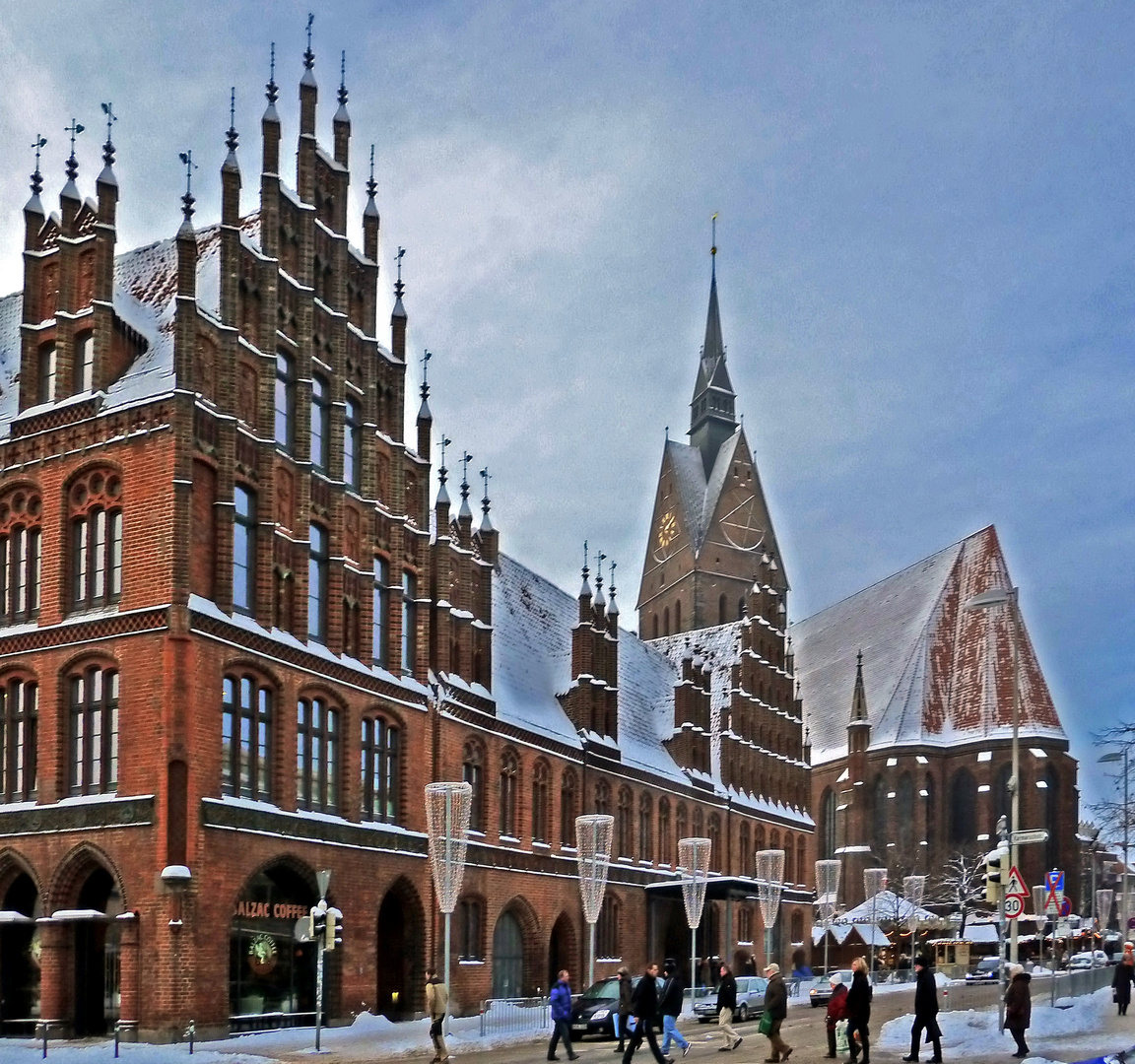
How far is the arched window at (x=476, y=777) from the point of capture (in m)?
47.8

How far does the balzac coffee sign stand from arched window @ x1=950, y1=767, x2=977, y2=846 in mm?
75572

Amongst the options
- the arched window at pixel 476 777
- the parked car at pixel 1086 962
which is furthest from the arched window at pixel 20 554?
the parked car at pixel 1086 962

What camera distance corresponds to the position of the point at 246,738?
36125 millimetres

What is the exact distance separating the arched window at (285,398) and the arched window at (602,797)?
2245 cm

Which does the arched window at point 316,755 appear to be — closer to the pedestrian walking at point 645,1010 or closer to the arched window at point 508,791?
the arched window at point 508,791

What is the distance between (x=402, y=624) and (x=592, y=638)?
14.6m

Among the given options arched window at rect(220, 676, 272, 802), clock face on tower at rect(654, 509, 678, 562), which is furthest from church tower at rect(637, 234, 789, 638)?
arched window at rect(220, 676, 272, 802)

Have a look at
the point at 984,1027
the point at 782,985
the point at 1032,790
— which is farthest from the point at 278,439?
the point at 1032,790

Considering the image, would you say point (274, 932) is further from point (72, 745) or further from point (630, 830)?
point (630, 830)

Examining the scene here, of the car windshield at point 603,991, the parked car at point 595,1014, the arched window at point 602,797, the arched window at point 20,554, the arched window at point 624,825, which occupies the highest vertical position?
the arched window at point 20,554

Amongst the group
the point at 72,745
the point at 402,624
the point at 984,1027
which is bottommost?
the point at 984,1027

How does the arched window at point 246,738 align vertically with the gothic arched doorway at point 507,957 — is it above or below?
above

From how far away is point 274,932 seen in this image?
36781mm

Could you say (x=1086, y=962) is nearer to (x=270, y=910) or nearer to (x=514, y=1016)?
(x=514, y=1016)
